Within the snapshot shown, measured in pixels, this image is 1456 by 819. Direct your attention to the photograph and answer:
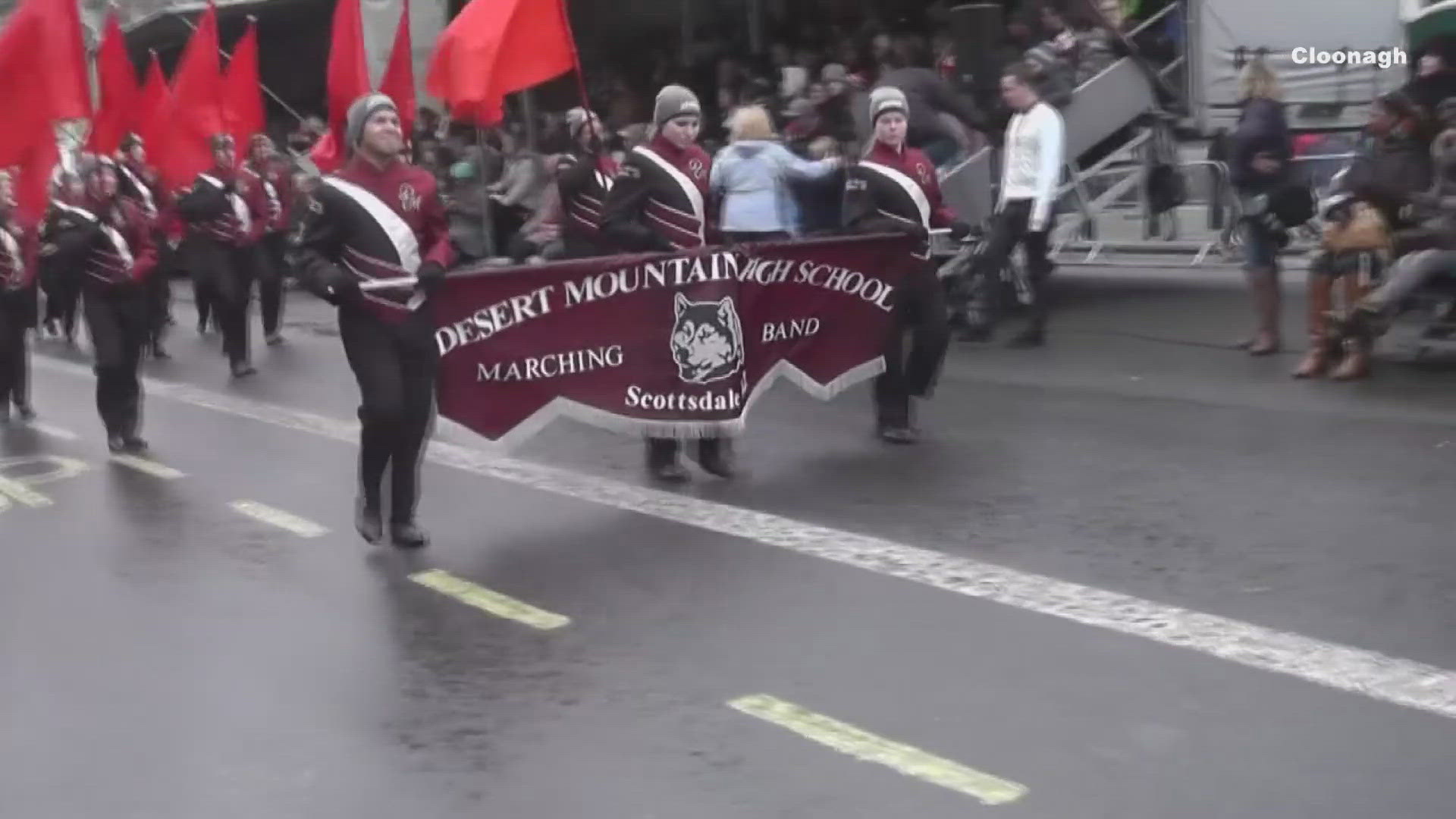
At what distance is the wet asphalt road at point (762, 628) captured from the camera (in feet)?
16.8

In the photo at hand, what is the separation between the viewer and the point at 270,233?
1750cm

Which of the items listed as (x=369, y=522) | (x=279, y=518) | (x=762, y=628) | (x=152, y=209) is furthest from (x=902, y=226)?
(x=152, y=209)

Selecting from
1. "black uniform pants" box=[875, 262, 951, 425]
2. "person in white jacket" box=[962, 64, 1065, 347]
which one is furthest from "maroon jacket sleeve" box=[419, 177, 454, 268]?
"person in white jacket" box=[962, 64, 1065, 347]

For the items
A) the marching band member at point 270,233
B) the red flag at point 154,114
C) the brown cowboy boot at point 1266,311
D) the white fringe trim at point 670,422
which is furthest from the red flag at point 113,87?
the brown cowboy boot at point 1266,311

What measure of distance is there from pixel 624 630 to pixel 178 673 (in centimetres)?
144

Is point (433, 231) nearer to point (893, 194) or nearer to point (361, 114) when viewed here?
point (361, 114)

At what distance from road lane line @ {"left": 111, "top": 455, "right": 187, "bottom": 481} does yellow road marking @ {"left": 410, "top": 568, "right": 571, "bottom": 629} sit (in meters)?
3.26

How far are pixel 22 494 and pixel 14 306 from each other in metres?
3.69

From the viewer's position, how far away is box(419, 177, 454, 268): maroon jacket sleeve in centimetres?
797

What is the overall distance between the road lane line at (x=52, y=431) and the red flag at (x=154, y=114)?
2.48 meters

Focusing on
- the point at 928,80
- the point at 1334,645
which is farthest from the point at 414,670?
the point at 928,80

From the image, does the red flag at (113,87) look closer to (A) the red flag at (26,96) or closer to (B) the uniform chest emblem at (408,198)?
(A) the red flag at (26,96)

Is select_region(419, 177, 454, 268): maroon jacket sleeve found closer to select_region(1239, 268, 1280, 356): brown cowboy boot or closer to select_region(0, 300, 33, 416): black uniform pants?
select_region(1239, 268, 1280, 356): brown cowboy boot

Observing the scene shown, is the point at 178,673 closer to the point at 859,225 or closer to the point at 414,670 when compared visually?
the point at 414,670
